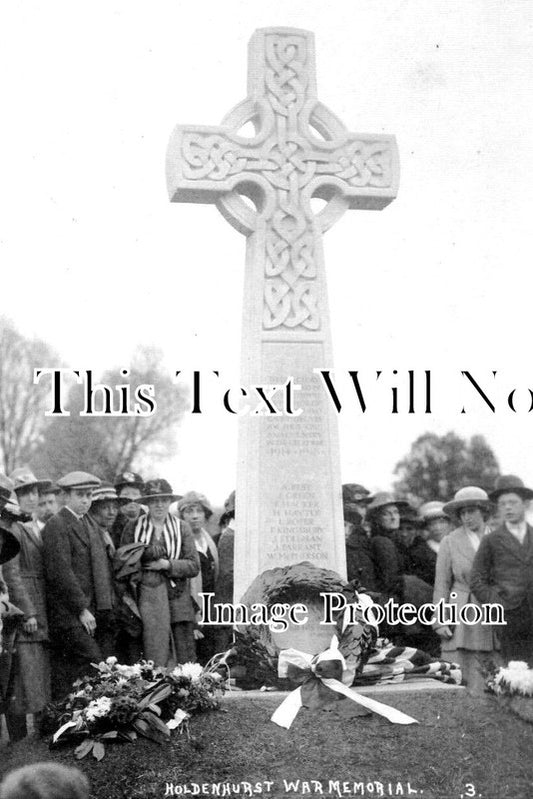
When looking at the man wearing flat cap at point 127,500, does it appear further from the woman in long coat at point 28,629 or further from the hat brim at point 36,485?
the woman in long coat at point 28,629

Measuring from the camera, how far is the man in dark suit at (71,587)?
6797mm

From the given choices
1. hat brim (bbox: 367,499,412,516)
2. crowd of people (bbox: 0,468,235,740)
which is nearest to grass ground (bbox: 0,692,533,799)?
crowd of people (bbox: 0,468,235,740)

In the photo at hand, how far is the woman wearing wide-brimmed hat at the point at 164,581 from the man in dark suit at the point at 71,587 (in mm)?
301

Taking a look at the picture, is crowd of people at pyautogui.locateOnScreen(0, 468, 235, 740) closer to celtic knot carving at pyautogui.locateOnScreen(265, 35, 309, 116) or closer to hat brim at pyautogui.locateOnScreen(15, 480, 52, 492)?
hat brim at pyautogui.locateOnScreen(15, 480, 52, 492)

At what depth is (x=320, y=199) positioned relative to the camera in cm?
773

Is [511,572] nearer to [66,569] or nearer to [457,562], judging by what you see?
[457,562]

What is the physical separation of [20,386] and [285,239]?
6.82ft

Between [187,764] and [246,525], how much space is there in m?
1.89

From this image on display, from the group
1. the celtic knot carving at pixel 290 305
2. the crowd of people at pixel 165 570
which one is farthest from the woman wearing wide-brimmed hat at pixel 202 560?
the celtic knot carving at pixel 290 305

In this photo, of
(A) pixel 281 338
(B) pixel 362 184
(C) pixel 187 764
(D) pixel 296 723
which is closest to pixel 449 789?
(D) pixel 296 723

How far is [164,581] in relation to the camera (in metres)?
7.35

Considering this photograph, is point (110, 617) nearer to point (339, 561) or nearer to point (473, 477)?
point (339, 561)

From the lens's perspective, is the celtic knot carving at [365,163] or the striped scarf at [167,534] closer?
the striped scarf at [167,534]

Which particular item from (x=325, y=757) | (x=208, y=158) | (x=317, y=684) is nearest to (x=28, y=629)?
(x=317, y=684)
